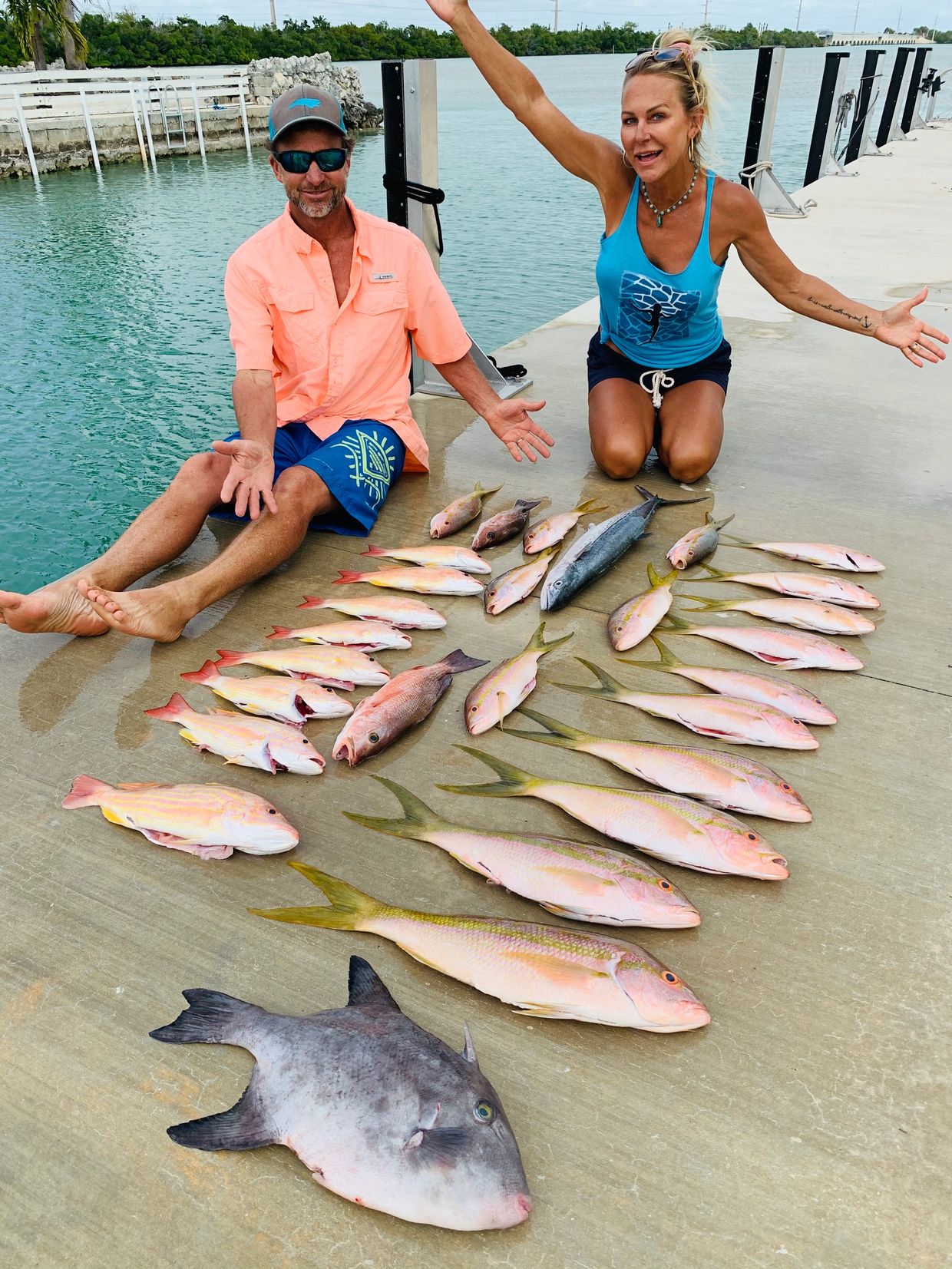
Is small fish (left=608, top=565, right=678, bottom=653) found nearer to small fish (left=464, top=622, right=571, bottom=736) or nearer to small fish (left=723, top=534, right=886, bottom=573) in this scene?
small fish (left=464, top=622, right=571, bottom=736)

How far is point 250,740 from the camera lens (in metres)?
2.43

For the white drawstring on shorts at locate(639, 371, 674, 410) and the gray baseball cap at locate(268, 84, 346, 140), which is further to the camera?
the white drawstring on shorts at locate(639, 371, 674, 410)

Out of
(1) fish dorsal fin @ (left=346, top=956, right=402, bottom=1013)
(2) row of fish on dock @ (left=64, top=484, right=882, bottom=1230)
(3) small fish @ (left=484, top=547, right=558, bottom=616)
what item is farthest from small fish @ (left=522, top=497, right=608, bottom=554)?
(1) fish dorsal fin @ (left=346, top=956, right=402, bottom=1013)

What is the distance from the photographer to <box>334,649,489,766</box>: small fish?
2.44 m

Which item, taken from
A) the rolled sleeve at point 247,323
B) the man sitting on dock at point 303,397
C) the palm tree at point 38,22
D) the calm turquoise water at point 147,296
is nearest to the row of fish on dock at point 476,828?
the man sitting on dock at point 303,397

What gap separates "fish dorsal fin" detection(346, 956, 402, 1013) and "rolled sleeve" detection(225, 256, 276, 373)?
99.5 inches

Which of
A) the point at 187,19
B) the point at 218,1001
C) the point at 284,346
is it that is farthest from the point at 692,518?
the point at 187,19

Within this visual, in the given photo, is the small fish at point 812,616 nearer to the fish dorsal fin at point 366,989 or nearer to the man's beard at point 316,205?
the fish dorsal fin at point 366,989

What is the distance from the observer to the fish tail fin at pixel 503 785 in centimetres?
228

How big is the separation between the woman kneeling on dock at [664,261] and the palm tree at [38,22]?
111 ft

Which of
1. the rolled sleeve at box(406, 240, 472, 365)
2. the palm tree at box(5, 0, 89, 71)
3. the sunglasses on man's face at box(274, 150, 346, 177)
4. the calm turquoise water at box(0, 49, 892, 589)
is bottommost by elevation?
the calm turquoise water at box(0, 49, 892, 589)

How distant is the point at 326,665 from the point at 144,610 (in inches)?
24.4

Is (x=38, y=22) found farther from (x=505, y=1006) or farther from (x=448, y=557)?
(x=505, y=1006)

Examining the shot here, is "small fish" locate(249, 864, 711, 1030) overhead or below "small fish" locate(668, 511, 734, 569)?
overhead
